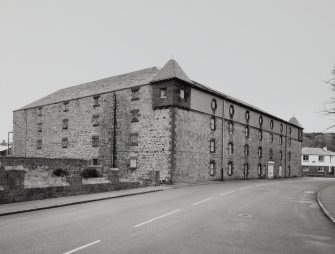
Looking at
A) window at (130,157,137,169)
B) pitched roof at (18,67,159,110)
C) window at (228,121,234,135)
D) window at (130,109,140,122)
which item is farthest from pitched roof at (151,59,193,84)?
window at (228,121,234,135)

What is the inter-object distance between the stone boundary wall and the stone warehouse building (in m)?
2.54

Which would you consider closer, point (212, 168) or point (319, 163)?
point (212, 168)

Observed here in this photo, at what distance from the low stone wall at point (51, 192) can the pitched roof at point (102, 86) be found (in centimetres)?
1469

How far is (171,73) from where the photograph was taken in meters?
29.7

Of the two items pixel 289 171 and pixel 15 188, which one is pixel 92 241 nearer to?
pixel 15 188

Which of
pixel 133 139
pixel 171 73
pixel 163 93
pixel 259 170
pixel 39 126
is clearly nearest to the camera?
pixel 171 73

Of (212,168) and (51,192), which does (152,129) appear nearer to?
(212,168)

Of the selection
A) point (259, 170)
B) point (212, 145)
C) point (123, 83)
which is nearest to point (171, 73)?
point (123, 83)

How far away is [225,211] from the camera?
1251 cm

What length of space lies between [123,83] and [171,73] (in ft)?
25.3

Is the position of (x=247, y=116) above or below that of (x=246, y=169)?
above

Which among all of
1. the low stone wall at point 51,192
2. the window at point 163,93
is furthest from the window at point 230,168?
the low stone wall at point 51,192

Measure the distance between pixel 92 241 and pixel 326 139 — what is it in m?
119

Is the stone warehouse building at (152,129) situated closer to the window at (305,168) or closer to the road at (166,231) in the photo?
the road at (166,231)
